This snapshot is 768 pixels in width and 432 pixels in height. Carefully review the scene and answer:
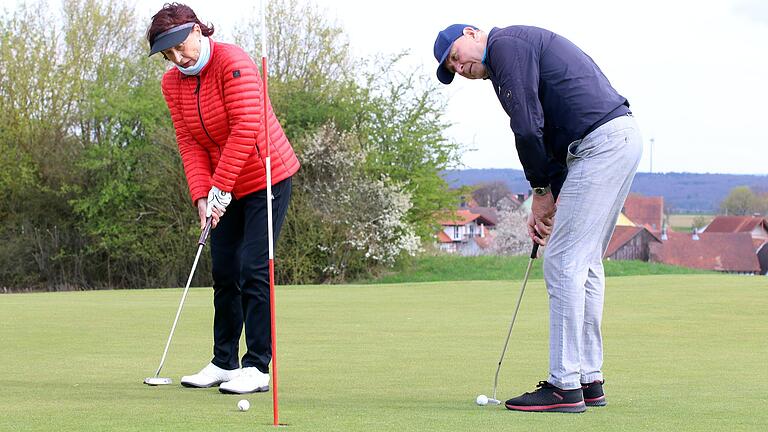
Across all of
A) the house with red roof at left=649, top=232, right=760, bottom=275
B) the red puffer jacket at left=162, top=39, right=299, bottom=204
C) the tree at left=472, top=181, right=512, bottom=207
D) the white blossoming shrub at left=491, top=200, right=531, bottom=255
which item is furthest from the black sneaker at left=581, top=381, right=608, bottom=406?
the house with red roof at left=649, top=232, right=760, bottom=275

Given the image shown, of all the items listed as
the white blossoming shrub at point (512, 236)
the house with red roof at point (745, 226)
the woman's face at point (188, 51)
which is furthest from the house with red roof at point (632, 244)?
the woman's face at point (188, 51)

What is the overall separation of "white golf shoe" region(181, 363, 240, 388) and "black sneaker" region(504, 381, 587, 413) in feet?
5.18

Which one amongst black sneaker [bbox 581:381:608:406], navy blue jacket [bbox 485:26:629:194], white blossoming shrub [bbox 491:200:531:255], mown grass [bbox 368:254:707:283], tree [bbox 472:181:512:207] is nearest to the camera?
navy blue jacket [bbox 485:26:629:194]

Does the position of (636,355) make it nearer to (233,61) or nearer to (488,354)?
(488,354)

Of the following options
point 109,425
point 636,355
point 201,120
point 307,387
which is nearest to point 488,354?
point 636,355

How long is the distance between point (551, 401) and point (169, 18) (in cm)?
244

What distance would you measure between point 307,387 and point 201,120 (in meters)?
1.39

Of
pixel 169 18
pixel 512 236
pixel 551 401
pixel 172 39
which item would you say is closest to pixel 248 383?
pixel 551 401

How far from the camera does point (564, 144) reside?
4.17 m

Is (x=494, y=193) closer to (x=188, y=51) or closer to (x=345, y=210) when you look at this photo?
(x=345, y=210)

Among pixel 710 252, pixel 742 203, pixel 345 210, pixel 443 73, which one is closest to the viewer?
pixel 443 73

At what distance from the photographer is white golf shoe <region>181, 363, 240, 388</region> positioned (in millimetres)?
5000

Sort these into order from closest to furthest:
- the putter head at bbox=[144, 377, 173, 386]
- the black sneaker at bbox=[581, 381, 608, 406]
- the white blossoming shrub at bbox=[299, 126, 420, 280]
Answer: the black sneaker at bbox=[581, 381, 608, 406] → the putter head at bbox=[144, 377, 173, 386] → the white blossoming shrub at bbox=[299, 126, 420, 280]

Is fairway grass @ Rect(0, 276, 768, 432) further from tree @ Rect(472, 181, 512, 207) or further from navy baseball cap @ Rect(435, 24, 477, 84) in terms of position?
tree @ Rect(472, 181, 512, 207)
